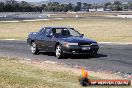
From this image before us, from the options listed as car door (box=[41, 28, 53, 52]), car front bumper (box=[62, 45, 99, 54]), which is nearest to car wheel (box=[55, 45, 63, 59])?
car front bumper (box=[62, 45, 99, 54])

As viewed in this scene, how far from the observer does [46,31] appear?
65.5ft

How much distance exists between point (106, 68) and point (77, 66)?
4.05 feet

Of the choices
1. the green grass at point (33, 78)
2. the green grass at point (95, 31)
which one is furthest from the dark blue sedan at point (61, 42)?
the green grass at point (95, 31)

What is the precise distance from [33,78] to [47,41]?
7864mm

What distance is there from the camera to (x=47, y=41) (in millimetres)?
19484

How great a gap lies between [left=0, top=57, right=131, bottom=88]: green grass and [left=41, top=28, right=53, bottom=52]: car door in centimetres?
448

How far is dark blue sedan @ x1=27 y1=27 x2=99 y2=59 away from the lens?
17922 millimetres

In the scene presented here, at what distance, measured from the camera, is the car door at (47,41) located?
63.2 feet

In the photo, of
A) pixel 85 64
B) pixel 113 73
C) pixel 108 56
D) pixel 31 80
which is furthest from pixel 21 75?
pixel 108 56

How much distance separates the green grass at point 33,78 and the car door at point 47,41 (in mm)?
4482

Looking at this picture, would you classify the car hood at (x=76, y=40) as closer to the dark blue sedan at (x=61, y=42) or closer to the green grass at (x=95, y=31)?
the dark blue sedan at (x=61, y=42)

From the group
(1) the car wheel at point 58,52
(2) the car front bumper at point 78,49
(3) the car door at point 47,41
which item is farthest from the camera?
(3) the car door at point 47,41

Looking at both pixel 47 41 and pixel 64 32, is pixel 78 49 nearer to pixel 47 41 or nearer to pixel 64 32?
pixel 64 32

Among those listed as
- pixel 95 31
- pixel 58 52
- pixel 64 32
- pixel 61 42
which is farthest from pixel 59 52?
pixel 95 31
